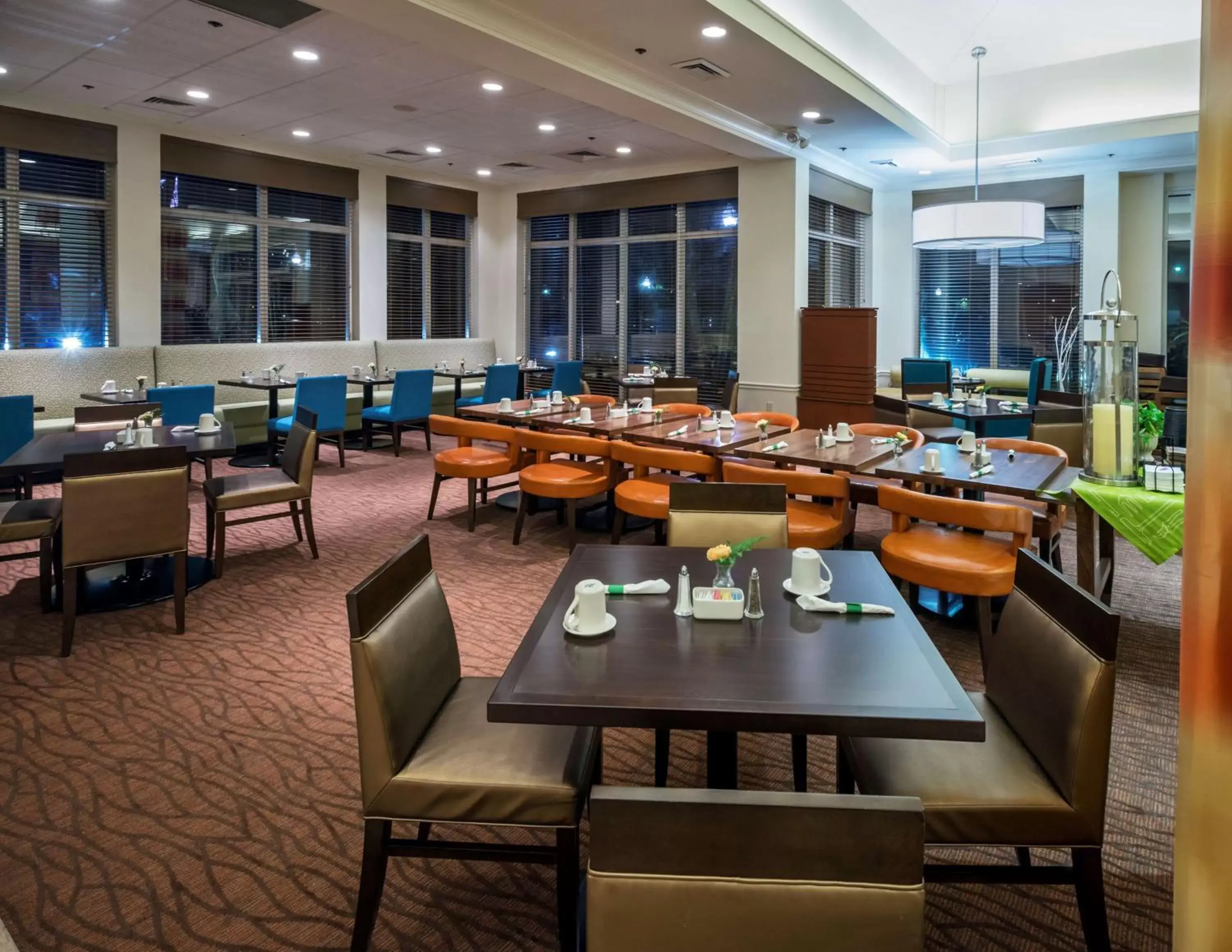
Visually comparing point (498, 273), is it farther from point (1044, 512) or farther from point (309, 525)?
point (1044, 512)

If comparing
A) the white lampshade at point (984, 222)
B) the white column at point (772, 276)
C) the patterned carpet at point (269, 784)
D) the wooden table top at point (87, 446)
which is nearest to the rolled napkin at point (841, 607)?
the patterned carpet at point (269, 784)

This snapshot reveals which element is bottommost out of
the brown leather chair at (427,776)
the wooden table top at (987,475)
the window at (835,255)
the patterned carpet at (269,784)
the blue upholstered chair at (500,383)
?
the patterned carpet at (269,784)

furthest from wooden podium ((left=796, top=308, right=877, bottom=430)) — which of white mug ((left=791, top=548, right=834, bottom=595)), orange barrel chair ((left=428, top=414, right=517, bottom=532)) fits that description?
white mug ((left=791, top=548, right=834, bottom=595))

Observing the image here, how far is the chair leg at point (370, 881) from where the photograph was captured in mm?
1736

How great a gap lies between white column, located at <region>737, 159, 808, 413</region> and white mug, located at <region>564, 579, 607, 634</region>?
7.32 meters

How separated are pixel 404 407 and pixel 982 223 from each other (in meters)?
5.60

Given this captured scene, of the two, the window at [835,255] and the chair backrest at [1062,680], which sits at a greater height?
the window at [835,255]

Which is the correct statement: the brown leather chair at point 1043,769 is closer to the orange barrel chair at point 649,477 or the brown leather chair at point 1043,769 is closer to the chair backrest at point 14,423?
the orange barrel chair at point 649,477

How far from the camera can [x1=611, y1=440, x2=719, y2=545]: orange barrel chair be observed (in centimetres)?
432

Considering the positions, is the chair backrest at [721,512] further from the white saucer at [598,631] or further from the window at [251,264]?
the window at [251,264]

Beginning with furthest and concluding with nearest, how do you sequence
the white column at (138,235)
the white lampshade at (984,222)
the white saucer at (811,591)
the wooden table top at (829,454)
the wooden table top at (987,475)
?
the white column at (138,235) → the white lampshade at (984,222) → the wooden table top at (829,454) → the wooden table top at (987,475) → the white saucer at (811,591)

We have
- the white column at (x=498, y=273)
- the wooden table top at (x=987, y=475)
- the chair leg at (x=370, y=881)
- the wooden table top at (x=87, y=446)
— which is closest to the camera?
the chair leg at (x=370, y=881)

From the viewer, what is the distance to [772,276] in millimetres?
8844

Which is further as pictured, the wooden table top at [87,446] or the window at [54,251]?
the window at [54,251]
